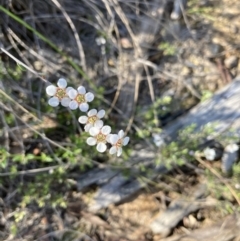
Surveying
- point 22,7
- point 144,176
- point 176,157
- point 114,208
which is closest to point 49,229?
point 114,208

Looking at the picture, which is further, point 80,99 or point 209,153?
point 209,153

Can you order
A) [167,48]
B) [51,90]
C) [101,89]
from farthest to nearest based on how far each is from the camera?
[167,48] → [101,89] → [51,90]

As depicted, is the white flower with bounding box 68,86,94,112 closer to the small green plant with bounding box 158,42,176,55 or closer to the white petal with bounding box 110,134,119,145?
the white petal with bounding box 110,134,119,145

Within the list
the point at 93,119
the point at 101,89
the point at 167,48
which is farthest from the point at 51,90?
the point at 167,48

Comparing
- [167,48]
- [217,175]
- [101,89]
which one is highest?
[167,48]

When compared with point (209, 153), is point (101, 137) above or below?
above

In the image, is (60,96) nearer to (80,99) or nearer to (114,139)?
(80,99)

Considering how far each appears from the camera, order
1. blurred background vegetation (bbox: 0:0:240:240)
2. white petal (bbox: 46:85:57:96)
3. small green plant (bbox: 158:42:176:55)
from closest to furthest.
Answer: white petal (bbox: 46:85:57:96), blurred background vegetation (bbox: 0:0:240:240), small green plant (bbox: 158:42:176:55)

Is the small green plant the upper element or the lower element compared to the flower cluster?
lower

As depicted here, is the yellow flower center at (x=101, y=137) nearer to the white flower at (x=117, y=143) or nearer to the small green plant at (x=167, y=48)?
the white flower at (x=117, y=143)

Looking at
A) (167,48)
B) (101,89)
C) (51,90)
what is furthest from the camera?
(167,48)

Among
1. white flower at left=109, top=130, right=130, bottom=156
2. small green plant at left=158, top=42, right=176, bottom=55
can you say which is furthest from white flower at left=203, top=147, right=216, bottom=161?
white flower at left=109, top=130, right=130, bottom=156
